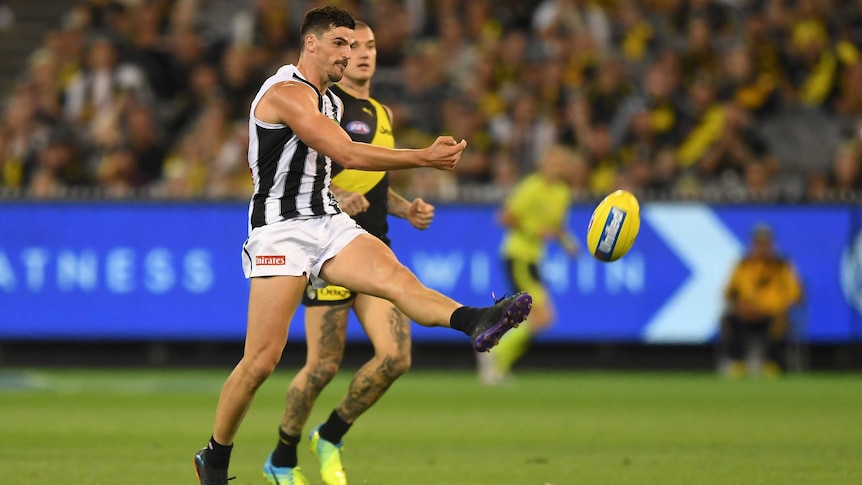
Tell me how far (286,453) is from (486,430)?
143 inches

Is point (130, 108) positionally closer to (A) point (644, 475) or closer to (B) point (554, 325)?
(B) point (554, 325)

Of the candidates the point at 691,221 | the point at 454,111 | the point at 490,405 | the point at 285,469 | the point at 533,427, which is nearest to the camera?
the point at 285,469

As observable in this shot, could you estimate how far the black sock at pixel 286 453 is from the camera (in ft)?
28.0

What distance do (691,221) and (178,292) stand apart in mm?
6447

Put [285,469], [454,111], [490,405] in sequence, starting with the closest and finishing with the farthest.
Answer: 1. [285,469]
2. [490,405]
3. [454,111]

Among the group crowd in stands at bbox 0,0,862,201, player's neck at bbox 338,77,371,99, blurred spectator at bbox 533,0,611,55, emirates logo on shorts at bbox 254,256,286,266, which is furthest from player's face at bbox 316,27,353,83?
blurred spectator at bbox 533,0,611,55

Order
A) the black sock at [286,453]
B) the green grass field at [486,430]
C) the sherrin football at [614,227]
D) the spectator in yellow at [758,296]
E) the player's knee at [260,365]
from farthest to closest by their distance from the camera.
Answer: the spectator in yellow at [758,296]
the green grass field at [486,430]
the sherrin football at [614,227]
the black sock at [286,453]
the player's knee at [260,365]

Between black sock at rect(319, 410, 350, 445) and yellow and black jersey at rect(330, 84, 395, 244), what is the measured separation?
1.19 m

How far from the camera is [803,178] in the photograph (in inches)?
744

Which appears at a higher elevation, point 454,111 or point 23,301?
point 454,111

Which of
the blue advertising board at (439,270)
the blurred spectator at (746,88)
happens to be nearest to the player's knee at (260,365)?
the blue advertising board at (439,270)

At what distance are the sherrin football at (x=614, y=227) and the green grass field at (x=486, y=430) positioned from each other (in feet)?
4.49

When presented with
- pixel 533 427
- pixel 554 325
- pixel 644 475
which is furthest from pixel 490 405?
pixel 644 475

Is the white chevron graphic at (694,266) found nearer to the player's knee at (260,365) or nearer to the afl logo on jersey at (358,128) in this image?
the afl logo on jersey at (358,128)
